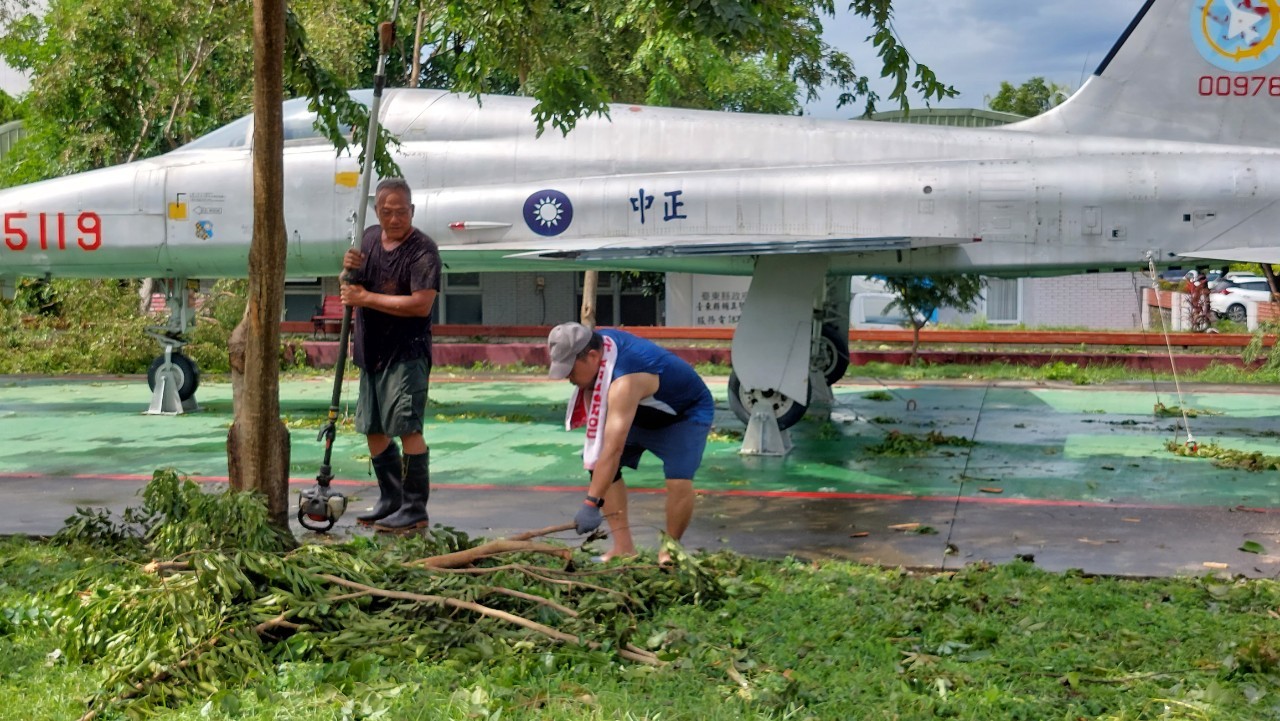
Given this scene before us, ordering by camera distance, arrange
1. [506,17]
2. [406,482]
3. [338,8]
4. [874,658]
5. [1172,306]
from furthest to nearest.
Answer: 1. [1172,306]
2. [338,8]
3. [506,17]
4. [406,482]
5. [874,658]

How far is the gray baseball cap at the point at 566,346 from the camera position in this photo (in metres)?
5.60

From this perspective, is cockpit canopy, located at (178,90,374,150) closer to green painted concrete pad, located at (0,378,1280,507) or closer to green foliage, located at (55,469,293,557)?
green painted concrete pad, located at (0,378,1280,507)

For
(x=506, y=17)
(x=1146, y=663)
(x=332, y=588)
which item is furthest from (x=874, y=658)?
(x=506, y=17)

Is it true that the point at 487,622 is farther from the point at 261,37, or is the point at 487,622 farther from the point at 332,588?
the point at 261,37

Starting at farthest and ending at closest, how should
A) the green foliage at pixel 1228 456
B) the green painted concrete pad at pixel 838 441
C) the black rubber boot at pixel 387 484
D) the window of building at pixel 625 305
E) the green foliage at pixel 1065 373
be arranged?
the window of building at pixel 625 305 → the green foliage at pixel 1065 373 → the green foliage at pixel 1228 456 → the green painted concrete pad at pixel 838 441 → the black rubber boot at pixel 387 484

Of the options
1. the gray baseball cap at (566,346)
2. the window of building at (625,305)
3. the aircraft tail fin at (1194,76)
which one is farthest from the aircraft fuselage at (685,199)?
the window of building at (625,305)

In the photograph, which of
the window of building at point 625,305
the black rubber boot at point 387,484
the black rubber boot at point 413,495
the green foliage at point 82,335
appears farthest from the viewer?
the window of building at point 625,305

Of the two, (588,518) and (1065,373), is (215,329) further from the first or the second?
(588,518)

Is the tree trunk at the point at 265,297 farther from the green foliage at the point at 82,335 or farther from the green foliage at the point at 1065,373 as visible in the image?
the green foliage at the point at 82,335

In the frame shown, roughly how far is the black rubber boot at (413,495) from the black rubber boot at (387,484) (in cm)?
19

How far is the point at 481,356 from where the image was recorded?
68.8 ft

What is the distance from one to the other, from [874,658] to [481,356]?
16.9 metres

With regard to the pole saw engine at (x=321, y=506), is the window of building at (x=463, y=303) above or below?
above

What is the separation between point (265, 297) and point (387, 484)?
2.02 meters
